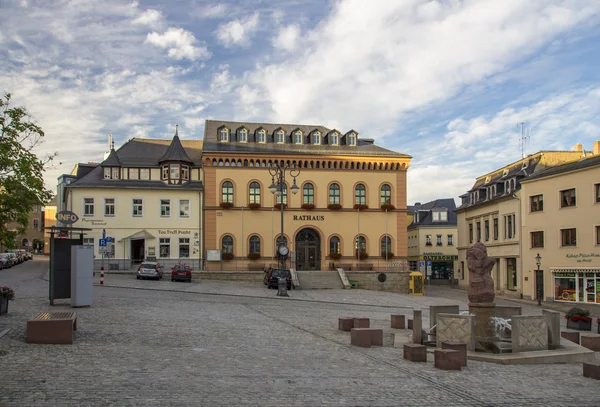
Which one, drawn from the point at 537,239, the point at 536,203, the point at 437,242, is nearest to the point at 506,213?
the point at 536,203

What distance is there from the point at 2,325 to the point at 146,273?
85.8 ft

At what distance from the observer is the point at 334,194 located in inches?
2100

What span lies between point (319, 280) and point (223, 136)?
1638 centimetres

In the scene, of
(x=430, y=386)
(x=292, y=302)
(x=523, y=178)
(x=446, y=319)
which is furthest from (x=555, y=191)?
(x=430, y=386)

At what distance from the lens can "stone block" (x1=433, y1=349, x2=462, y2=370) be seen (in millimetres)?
12727

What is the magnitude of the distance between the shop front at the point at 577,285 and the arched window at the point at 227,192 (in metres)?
26.4

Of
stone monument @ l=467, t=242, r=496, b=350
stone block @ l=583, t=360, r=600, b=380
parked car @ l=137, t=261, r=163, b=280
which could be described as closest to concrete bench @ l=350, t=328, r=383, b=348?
stone monument @ l=467, t=242, r=496, b=350

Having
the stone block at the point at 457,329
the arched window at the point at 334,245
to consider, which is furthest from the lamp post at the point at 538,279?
the stone block at the point at 457,329

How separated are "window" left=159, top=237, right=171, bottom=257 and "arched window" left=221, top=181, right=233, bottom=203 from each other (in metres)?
5.87

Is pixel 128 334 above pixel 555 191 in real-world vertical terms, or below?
below

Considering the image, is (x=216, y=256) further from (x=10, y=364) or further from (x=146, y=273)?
(x=10, y=364)

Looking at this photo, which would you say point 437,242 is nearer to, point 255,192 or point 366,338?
point 255,192

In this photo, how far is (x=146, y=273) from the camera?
137 ft

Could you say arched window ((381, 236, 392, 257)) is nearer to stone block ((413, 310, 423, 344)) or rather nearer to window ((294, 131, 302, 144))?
window ((294, 131, 302, 144))
